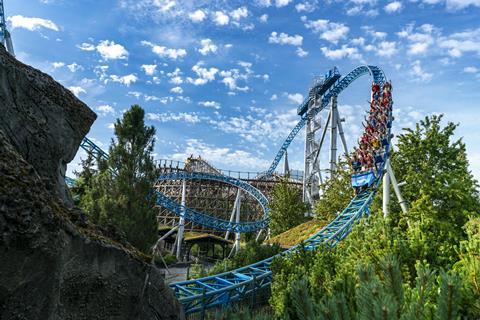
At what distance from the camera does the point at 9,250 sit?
214 centimetres

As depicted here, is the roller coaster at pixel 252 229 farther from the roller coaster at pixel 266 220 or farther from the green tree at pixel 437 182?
the green tree at pixel 437 182

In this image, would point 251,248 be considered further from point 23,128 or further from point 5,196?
point 5,196

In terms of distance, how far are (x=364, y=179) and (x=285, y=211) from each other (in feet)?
40.2

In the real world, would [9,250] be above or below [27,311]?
above

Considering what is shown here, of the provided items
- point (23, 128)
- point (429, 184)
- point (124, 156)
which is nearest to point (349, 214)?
point (429, 184)

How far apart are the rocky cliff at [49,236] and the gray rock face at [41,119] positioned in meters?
0.01

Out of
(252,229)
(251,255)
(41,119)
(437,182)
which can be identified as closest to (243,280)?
(251,255)

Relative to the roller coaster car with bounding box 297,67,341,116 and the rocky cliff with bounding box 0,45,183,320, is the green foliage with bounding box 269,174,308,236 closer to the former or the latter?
the roller coaster car with bounding box 297,67,341,116

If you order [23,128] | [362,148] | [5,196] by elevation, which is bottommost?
[5,196]

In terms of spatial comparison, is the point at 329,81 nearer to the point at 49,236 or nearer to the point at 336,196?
the point at 336,196

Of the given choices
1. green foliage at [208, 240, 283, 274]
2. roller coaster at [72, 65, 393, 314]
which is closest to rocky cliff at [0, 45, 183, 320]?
roller coaster at [72, 65, 393, 314]

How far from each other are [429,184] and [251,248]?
7522 mm

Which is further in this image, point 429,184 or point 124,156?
point 124,156

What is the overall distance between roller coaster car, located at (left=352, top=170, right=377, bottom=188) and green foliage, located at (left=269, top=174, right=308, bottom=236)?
36.7 feet
